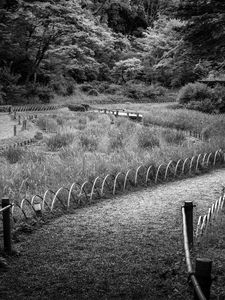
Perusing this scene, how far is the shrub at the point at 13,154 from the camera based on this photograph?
1072 centimetres

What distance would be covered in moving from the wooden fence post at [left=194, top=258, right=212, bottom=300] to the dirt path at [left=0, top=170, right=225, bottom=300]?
1258mm

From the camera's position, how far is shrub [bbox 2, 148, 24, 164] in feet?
35.2

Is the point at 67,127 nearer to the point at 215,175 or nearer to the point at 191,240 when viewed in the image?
the point at 215,175

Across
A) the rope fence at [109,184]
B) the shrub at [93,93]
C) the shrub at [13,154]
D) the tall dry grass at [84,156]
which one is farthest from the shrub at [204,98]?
the shrub at [13,154]

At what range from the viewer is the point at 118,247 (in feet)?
17.1

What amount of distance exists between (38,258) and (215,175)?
20.7 ft

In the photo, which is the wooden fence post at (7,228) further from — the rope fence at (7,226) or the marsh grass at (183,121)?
the marsh grass at (183,121)

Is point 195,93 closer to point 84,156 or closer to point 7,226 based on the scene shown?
point 84,156

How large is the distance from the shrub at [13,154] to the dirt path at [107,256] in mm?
3956

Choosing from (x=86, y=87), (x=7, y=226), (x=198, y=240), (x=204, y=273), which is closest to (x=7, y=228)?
(x=7, y=226)

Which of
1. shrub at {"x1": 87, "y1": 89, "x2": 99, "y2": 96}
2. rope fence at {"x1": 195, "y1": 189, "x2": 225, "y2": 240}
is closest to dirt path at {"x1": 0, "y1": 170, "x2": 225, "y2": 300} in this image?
rope fence at {"x1": 195, "y1": 189, "x2": 225, "y2": 240}

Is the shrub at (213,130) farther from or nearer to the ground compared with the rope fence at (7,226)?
farther from the ground

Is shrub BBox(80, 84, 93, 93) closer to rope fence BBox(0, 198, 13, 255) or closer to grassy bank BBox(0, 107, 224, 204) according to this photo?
grassy bank BBox(0, 107, 224, 204)

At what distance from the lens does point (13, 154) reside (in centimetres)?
1102
